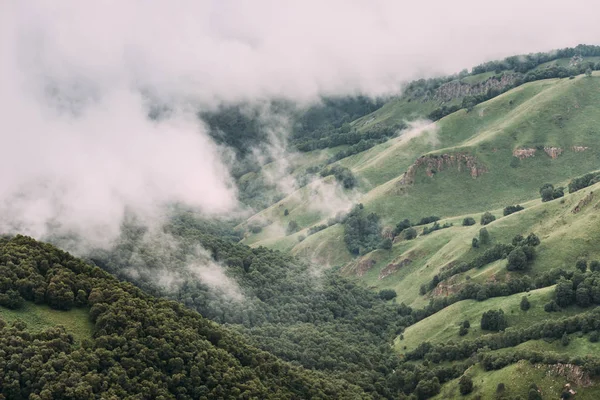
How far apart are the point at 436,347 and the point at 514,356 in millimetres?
30409

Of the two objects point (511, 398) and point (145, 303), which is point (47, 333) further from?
point (511, 398)

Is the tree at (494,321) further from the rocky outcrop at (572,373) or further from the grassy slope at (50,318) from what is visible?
the grassy slope at (50,318)

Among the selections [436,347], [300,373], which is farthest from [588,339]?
[300,373]

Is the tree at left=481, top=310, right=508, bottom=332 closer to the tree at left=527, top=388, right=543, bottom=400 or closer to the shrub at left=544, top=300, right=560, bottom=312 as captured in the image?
the shrub at left=544, top=300, right=560, bottom=312

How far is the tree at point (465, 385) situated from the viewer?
170 meters

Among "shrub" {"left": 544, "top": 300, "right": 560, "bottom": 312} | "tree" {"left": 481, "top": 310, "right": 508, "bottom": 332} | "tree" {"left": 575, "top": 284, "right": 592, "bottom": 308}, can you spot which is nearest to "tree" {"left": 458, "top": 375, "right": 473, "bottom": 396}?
"tree" {"left": 481, "top": 310, "right": 508, "bottom": 332}

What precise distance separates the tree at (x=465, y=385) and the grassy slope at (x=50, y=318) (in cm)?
8779

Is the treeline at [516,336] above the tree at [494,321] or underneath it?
underneath

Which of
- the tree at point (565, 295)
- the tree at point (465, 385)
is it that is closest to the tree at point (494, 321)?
the tree at point (565, 295)

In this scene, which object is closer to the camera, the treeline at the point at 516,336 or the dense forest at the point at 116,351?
the dense forest at the point at 116,351

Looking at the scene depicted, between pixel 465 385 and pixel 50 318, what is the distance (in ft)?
315

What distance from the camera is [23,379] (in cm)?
12094

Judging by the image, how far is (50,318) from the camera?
140 metres

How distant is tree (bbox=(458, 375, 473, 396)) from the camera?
16962cm
